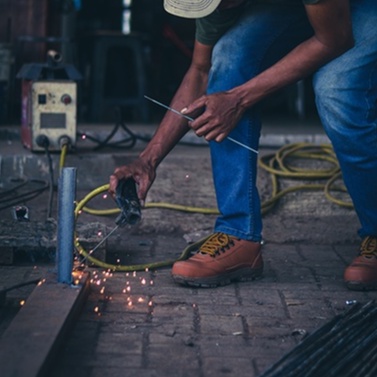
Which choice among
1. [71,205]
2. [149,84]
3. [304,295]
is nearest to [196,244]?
[304,295]

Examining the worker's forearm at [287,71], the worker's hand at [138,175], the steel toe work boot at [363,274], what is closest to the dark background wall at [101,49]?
the worker's hand at [138,175]

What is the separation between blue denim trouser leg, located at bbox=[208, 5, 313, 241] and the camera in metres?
4.00

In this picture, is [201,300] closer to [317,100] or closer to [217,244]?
[217,244]

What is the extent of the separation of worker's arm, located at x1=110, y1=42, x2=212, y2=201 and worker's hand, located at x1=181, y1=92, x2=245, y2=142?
1.04 feet

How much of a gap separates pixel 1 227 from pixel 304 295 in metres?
1.45

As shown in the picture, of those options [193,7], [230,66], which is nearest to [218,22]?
[230,66]

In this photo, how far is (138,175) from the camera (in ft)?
12.9

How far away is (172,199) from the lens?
5.43 m

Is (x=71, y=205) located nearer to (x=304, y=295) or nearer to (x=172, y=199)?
A: (x=304, y=295)

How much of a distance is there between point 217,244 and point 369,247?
63cm

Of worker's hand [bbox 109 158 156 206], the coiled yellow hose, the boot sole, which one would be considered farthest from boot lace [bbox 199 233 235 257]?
the coiled yellow hose

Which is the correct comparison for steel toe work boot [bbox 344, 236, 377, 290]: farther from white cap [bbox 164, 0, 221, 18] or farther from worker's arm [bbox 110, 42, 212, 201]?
white cap [bbox 164, 0, 221, 18]

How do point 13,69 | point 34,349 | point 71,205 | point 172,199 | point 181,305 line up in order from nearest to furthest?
point 34,349
point 71,205
point 181,305
point 172,199
point 13,69

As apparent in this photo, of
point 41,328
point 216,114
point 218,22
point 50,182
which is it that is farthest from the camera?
point 50,182
